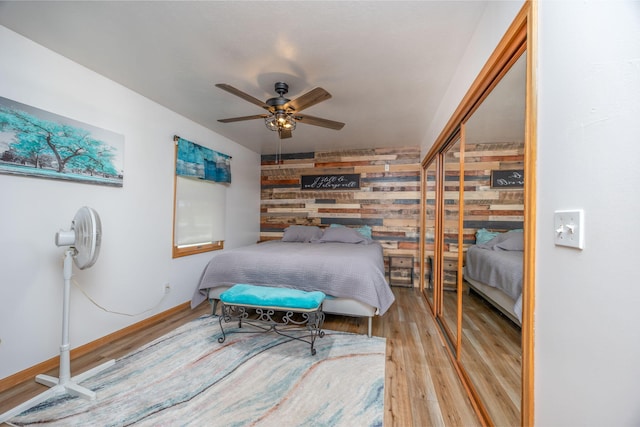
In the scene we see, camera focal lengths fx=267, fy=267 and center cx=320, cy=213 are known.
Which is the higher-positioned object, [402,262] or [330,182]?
[330,182]

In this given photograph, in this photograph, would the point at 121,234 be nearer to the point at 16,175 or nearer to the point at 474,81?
the point at 16,175

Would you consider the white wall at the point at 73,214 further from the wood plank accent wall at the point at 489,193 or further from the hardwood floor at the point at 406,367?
the wood plank accent wall at the point at 489,193

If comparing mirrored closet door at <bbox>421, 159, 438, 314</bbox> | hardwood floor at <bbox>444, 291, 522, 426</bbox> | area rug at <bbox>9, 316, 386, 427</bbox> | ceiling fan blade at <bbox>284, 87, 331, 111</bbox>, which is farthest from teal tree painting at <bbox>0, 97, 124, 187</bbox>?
mirrored closet door at <bbox>421, 159, 438, 314</bbox>

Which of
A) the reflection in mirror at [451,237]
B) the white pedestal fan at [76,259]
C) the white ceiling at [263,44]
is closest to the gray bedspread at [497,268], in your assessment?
the reflection in mirror at [451,237]

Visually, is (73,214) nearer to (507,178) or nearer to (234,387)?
(234,387)

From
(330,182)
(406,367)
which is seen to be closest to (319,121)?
(406,367)

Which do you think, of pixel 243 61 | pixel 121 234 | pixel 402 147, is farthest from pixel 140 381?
pixel 402 147

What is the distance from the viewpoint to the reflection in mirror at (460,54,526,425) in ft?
3.75

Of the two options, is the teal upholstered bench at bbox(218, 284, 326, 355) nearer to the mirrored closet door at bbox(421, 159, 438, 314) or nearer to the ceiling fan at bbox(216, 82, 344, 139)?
the ceiling fan at bbox(216, 82, 344, 139)

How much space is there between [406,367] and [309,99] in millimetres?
2209

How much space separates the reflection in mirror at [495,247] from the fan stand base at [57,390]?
2355mm

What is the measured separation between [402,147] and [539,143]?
3.77 meters

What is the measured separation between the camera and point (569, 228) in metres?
0.77

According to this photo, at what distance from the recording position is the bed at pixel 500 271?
1.13m
